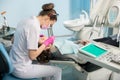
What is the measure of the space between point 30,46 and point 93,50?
0.49m

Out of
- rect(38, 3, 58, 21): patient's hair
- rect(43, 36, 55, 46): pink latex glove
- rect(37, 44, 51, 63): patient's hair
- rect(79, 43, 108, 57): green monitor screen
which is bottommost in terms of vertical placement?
rect(37, 44, 51, 63): patient's hair

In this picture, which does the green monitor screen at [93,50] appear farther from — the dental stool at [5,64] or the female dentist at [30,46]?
the dental stool at [5,64]

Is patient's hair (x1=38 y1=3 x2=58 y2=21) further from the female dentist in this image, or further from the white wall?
the white wall

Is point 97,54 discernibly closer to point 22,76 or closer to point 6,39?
point 22,76

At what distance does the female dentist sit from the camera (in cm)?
161

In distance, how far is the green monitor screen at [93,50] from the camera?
56.6 inches

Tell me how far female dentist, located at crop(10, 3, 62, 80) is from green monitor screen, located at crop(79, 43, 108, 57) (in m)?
0.34

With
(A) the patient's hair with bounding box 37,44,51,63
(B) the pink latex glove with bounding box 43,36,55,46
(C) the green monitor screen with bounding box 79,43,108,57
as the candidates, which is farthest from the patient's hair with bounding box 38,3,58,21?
(C) the green monitor screen with bounding box 79,43,108,57

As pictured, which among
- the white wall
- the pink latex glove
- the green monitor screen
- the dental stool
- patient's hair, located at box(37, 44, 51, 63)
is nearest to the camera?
the green monitor screen

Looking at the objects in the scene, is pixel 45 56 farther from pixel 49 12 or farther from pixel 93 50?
pixel 93 50

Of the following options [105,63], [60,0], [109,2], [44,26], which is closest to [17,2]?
[60,0]

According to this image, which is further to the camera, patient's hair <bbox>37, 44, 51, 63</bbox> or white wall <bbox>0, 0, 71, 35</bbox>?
white wall <bbox>0, 0, 71, 35</bbox>

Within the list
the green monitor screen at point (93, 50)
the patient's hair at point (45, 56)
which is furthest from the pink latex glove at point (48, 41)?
the green monitor screen at point (93, 50)

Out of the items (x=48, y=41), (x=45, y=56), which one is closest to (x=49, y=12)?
(x=48, y=41)
